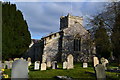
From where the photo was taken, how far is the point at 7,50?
2192 centimetres

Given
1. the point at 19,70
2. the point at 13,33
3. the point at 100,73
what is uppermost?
the point at 13,33

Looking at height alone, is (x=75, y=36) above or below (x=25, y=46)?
above

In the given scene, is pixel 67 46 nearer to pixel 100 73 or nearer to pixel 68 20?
pixel 68 20

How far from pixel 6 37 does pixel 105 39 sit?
12898mm

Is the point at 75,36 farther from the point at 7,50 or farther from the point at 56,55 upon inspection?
the point at 7,50

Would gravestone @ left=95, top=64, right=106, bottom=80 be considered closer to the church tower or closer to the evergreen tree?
the evergreen tree

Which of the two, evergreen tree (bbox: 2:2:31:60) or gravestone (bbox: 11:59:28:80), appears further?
evergreen tree (bbox: 2:2:31:60)

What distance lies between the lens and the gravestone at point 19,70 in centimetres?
647

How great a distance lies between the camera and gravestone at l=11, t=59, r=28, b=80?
255 inches

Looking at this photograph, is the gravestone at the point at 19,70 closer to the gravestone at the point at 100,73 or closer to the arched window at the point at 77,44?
the gravestone at the point at 100,73

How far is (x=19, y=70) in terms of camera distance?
6551 millimetres

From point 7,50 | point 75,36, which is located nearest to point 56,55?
point 75,36

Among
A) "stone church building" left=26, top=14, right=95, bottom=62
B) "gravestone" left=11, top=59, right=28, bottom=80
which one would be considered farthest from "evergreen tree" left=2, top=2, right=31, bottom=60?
"gravestone" left=11, top=59, right=28, bottom=80

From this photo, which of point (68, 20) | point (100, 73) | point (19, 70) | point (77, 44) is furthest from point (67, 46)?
point (19, 70)
